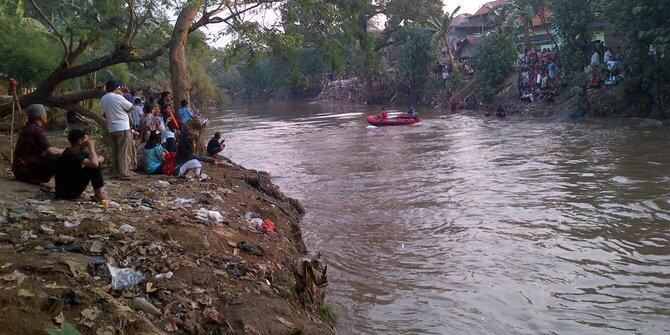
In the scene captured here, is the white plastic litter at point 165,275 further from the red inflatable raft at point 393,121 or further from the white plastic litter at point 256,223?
the red inflatable raft at point 393,121

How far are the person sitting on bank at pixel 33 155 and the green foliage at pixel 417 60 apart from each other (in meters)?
31.7

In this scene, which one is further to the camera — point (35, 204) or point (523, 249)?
point (523, 249)

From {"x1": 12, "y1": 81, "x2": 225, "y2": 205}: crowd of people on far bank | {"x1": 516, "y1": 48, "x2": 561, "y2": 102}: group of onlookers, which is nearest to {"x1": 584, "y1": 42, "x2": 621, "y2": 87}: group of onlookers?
{"x1": 516, "y1": 48, "x2": 561, "y2": 102}: group of onlookers

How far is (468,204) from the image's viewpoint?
1111cm

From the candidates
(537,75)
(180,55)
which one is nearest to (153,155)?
(180,55)

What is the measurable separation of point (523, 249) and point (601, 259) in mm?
1033

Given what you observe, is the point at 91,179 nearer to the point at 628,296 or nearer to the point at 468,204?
the point at 628,296

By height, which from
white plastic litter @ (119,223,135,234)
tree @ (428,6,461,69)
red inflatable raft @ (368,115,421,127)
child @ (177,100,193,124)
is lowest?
red inflatable raft @ (368,115,421,127)

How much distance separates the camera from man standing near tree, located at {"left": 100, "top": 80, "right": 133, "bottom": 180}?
820 centimetres

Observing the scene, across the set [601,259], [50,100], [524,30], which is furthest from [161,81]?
[601,259]

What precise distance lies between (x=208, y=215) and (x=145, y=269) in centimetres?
225

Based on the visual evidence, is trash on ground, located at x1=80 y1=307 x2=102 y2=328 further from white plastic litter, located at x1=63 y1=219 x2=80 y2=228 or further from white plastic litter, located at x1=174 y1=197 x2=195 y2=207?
white plastic litter, located at x1=174 y1=197 x2=195 y2=207

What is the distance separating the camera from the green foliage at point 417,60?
36.8m

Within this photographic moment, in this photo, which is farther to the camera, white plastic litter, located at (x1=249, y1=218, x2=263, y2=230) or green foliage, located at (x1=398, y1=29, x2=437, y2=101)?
green foliage, located at (x1=398, y1=29, x2=437, y2=101)
